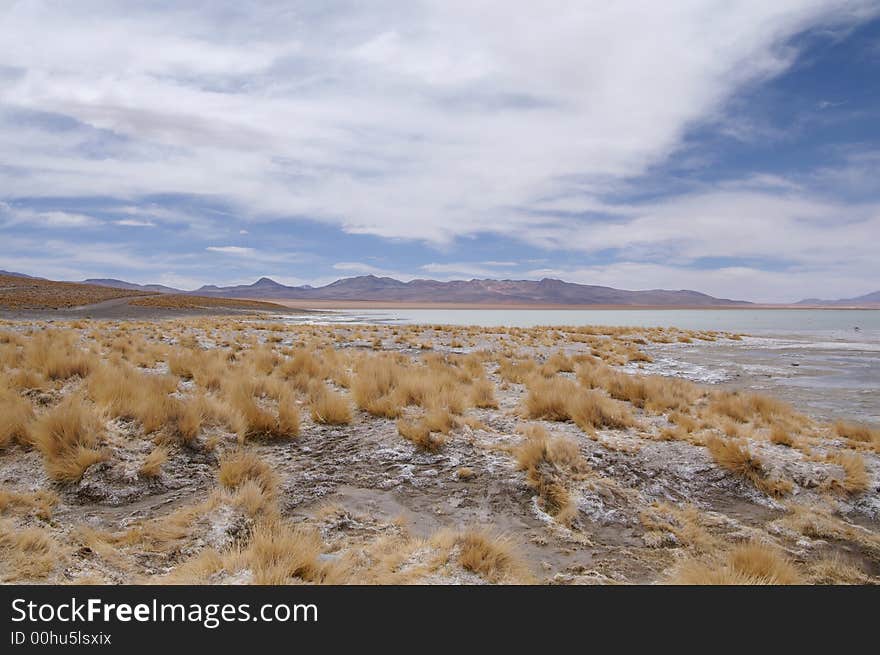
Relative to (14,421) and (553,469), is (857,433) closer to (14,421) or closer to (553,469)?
(553,469)

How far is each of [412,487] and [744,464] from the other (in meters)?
4.14

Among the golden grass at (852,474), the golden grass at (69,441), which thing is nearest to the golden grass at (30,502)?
the golden grass at (69,441)

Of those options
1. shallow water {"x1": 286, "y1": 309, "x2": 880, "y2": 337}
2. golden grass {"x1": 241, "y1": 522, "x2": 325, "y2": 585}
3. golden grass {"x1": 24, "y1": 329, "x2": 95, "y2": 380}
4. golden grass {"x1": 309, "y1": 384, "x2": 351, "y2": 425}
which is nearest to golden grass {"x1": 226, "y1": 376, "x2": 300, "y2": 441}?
golden grass {"x1": 309, "y1": 384, "x2": 351, "y2": 425}

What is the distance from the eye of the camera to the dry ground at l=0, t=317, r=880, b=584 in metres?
3.59

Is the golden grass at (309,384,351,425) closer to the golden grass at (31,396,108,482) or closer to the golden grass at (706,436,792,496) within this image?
the golden grass at (31,396,108,482)

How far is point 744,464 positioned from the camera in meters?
5.94

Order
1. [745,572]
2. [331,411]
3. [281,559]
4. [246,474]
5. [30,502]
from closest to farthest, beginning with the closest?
[281,559]
[745,572]
[30,502]
[246,474]
[331,411]

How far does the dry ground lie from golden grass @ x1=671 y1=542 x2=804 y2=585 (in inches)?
0.8

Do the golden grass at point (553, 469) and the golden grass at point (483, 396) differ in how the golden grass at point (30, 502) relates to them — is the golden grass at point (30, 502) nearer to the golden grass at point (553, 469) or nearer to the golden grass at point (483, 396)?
the golden grass at point (553, 469)

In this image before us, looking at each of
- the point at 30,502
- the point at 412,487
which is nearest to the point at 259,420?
the point at 412,487

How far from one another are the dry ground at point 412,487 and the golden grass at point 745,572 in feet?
0.06

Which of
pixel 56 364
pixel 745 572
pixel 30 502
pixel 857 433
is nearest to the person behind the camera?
pixel 745 572
